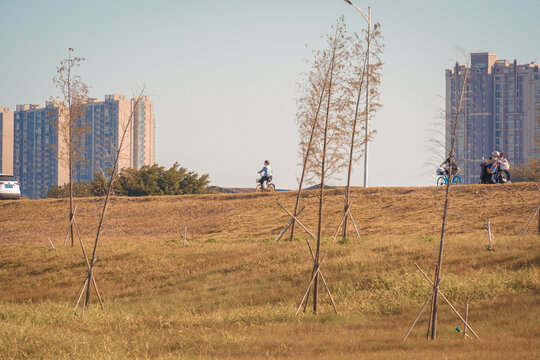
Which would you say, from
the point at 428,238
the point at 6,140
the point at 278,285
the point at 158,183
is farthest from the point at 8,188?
the point at 6,140

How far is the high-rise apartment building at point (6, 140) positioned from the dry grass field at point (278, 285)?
118875 millimetres

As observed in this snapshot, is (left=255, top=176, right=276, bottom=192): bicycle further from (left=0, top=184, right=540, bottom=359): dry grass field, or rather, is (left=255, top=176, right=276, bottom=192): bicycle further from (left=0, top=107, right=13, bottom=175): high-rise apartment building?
(left=0, top=107, right=13, bottom=175): high-rise apartment building

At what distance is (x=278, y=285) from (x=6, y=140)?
147 m

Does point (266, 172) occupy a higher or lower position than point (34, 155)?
lower

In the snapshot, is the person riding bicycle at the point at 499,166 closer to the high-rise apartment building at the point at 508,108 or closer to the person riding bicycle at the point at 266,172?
the person riding bicycle at the point at 266,172

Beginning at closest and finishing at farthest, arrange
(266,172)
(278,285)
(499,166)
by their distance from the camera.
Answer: (278,285) → (499,166) → (266,172)

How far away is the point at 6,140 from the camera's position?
499 feet

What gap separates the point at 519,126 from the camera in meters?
122

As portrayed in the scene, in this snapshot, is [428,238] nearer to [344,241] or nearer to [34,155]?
[344,241]

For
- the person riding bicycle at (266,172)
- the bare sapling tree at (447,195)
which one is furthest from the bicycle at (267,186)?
the bare sapling tree at (447,195)

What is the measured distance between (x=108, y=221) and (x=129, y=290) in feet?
54.1

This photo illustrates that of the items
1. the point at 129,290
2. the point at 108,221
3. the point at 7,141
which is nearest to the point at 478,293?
the point at 129,290

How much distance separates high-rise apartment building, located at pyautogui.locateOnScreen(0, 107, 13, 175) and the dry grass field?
119 m

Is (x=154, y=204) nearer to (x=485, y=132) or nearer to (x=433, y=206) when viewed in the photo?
(x=433, y=206)
